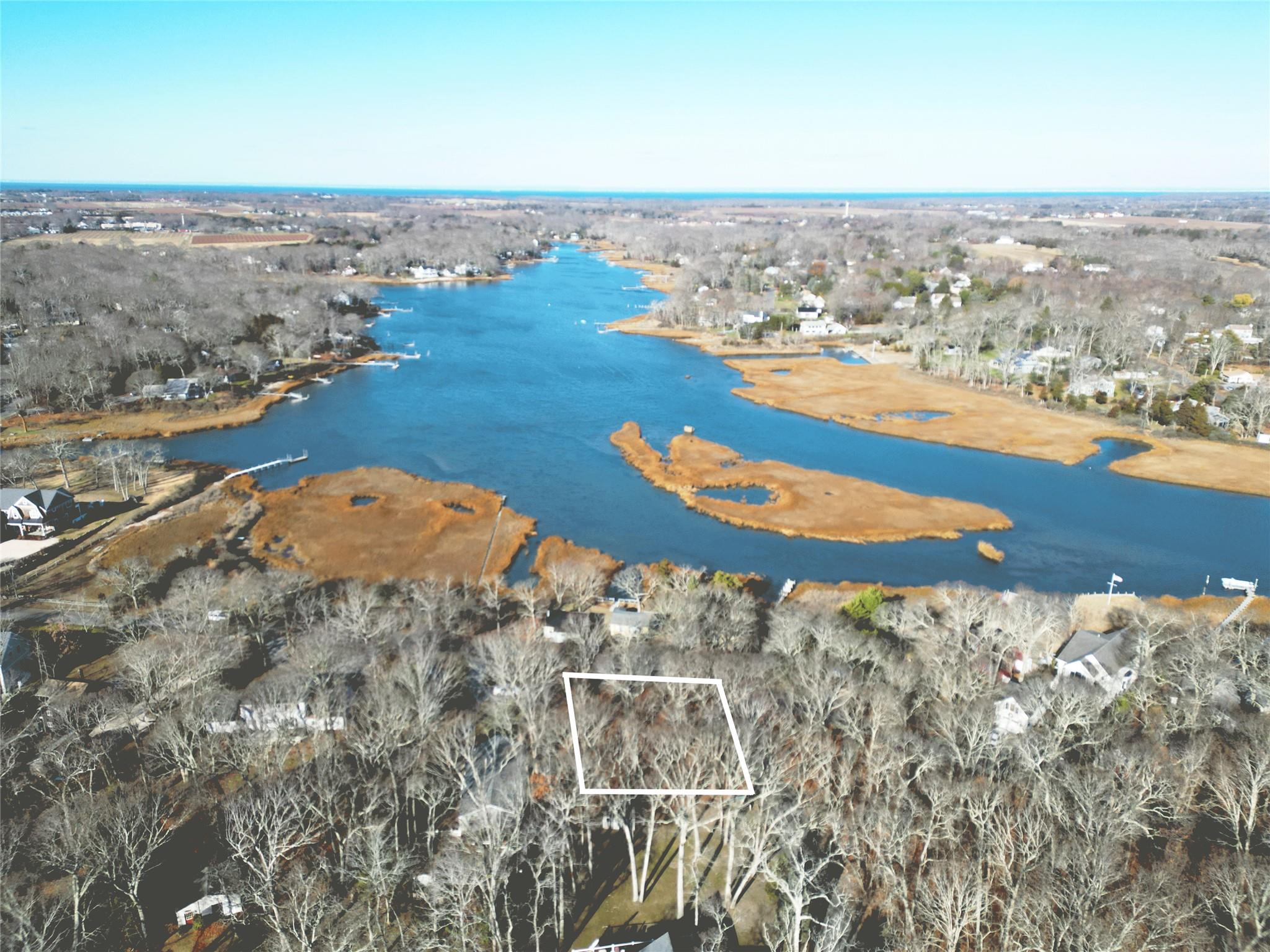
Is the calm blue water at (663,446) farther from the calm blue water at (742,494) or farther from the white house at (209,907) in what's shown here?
the white house at (209,907)

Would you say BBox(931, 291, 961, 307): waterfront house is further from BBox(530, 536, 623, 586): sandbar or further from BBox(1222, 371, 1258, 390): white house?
BBox(530, 536, 623, 586): sandbar

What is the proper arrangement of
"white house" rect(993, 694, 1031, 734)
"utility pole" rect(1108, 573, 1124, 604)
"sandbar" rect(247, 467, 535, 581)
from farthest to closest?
A: 1. "sandbar" rect(247, 467, 535, 581)
2. "utility pole" rect(1108, 573, 1124, 604)
3. "white house" rect(993, 694, 1031, 734)

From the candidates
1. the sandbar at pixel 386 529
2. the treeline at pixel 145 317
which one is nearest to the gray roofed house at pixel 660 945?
the sandbar at pixel 386 529

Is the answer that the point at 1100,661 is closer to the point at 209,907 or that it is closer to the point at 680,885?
the point at 680,885

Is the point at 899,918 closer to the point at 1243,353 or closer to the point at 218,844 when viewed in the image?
the point at 218,844

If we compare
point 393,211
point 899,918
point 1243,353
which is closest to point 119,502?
point 899,918

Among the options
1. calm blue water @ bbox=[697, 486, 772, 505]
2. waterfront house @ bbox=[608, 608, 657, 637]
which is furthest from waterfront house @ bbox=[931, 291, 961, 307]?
waterfront house @ bbox=[608, 608, 657, 637]
